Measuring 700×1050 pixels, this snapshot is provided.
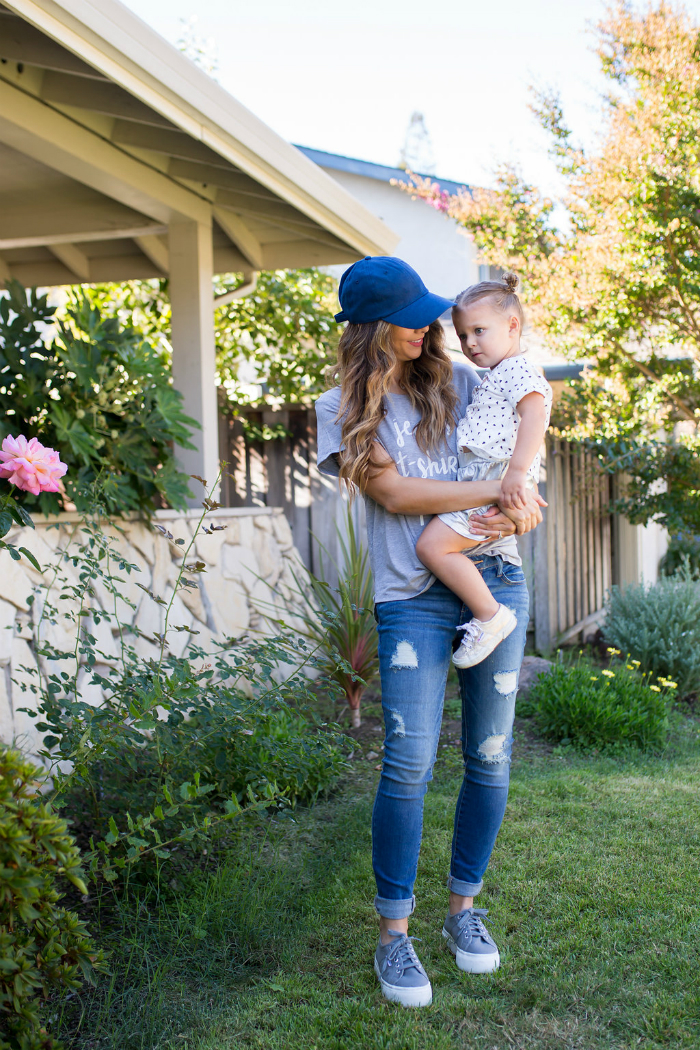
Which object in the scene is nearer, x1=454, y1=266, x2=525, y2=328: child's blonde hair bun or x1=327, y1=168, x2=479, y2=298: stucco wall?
x1=454, y1=266, x2=525, y2=328: child's blonde hair bun

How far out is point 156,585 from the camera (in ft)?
12.4

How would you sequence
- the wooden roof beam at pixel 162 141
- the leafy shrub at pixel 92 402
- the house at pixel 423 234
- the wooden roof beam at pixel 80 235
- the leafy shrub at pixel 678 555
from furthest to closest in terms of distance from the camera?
the house at pixel 423 234 < the leafy shrub at pixel 678 555 < the wooden roof beam at pixel 80 235 < the wooden roof beam at pixel 162 141 < the leafy shrub at pixel 92 402

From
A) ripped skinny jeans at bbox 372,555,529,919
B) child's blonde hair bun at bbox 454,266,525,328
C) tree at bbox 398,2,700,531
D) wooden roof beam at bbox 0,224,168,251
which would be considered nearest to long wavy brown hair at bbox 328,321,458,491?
child's blonde hair bun at bbox 454,266,525,328

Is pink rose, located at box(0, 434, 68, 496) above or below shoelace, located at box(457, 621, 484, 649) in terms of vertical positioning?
above

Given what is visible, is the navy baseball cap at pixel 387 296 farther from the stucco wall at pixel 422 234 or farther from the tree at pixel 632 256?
the stucco wall at pixel 422 234

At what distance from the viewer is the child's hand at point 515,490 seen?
1.91 m

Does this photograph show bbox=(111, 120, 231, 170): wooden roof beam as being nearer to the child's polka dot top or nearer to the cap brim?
the cap brim

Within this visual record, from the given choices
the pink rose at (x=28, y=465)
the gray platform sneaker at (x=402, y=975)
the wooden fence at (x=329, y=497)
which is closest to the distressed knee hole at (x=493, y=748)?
the gray platform sneaker at (x=402, y=975)

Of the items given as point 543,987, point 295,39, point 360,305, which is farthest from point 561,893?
point 295,39

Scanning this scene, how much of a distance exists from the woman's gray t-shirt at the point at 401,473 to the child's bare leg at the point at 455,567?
0.05 meters

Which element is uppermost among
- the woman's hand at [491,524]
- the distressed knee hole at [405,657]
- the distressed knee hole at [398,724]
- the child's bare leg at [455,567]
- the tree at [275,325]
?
the tree at [275,325]

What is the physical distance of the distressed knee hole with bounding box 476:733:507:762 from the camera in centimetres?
202

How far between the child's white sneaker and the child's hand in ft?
0.79

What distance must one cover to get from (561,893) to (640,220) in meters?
4.27
